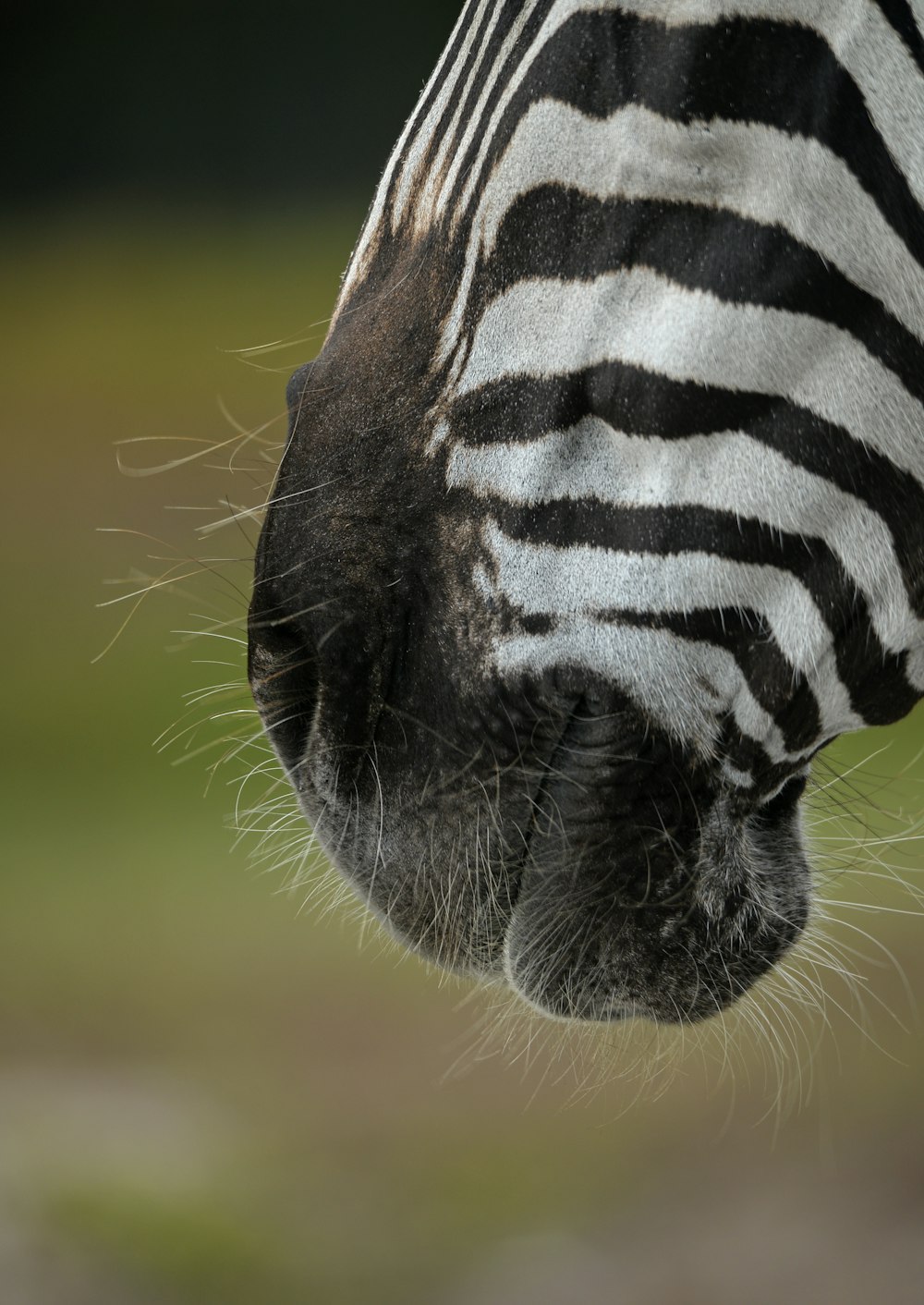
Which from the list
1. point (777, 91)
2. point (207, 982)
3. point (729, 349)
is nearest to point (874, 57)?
point (777, 91)

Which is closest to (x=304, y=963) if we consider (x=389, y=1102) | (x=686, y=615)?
(x=389, y=1102)

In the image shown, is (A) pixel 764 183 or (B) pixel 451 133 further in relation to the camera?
(B) pixel 451 133

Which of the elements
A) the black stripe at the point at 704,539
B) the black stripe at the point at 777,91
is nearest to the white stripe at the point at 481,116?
the black stripe at the point at 777,91

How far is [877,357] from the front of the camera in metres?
0.67

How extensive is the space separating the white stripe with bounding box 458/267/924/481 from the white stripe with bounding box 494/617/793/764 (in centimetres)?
15

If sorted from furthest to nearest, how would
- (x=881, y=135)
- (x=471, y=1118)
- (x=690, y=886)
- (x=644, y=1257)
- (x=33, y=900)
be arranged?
1. (x=33, y=900)
2. (x=471, y=1118)
3. (x=644, y=1257)
4. (x=690, y=886)
5. (x=881, y=135)

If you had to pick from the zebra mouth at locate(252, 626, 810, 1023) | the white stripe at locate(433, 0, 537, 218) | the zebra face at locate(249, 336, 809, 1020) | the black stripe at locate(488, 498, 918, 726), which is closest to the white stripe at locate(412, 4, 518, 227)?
the white stripe at locate(433, 0, 537, 218)

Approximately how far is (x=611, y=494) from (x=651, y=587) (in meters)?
0.06

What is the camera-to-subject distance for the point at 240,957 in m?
3.45

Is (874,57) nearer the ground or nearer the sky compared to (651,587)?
nearer the sky

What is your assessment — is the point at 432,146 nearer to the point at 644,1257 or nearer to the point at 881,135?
the point at 881,135

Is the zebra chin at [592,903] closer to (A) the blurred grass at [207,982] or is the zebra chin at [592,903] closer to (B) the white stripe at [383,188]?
(A) the blurred grass at [207,982]

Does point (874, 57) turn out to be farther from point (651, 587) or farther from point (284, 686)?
point (284, 686)

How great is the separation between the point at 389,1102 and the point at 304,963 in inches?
30.9
